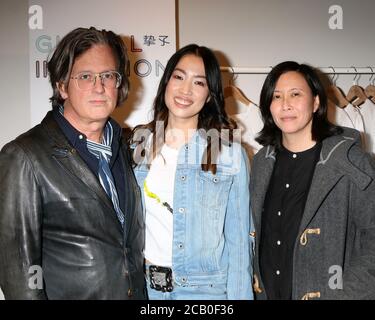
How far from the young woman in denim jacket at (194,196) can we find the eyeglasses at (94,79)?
284mm

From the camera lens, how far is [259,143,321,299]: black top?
1.57 m

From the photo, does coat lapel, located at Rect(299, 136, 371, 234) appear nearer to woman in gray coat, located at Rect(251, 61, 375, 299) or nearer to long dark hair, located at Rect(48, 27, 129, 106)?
woman in gray coat, located at Rect(251, 61, 375, 299)

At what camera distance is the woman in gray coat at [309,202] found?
1.48m

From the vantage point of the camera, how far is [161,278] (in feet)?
5.21

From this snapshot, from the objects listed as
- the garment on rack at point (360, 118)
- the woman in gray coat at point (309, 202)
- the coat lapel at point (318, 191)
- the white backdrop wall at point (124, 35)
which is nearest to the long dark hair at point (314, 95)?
the woman in gray coat at point (309, 202)

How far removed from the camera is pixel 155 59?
2.06 meters

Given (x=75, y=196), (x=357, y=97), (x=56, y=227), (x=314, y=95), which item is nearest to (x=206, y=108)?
(x=314, y=95)

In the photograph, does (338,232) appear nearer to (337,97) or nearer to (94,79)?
(337,97)

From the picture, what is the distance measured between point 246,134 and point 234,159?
0.47 meters

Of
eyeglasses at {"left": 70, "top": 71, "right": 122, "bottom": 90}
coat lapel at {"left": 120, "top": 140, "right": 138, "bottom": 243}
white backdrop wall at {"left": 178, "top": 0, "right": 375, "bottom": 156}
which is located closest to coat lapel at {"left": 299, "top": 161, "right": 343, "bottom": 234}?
coat lapel at {"left": 120, "top": 140, "right": 138, "bottom": 243}

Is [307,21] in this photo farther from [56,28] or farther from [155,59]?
[56,28]

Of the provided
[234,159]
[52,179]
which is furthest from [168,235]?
[52,179]
